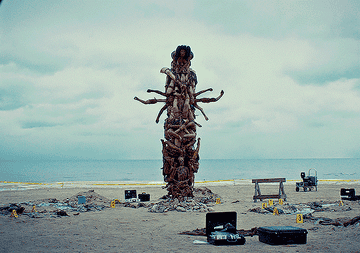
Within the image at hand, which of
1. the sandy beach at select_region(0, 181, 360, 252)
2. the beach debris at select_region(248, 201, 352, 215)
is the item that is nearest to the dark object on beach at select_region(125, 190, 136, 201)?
the sandy beach at select_region(0, 181, 360, 252)

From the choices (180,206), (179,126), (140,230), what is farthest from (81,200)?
(140,230)

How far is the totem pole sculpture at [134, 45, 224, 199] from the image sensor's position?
1551cm

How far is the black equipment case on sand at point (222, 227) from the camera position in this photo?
7891 mm

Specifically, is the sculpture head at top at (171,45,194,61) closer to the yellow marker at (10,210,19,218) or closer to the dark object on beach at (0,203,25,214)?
the dark object on beach at (0,203,25,214)

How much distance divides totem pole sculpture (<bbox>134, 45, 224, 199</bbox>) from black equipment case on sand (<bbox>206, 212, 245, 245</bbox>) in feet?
23.0

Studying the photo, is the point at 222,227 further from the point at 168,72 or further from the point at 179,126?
the point at 168,72

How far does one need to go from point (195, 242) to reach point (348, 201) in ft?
33.3

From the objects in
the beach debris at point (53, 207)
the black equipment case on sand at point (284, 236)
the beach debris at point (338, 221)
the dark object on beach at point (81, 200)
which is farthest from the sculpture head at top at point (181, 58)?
the black equipment case on sand at point (284, 236)

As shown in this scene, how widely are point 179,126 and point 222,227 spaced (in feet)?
25.7

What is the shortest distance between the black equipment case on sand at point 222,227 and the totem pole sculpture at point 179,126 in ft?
23.0

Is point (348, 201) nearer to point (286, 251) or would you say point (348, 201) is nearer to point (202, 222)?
point (202, 222)

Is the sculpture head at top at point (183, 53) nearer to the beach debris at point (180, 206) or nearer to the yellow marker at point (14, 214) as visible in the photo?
the beach debris at point (180, 206)

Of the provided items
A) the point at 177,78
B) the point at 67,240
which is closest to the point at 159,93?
the point at 177,78

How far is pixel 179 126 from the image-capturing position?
1570 cm
